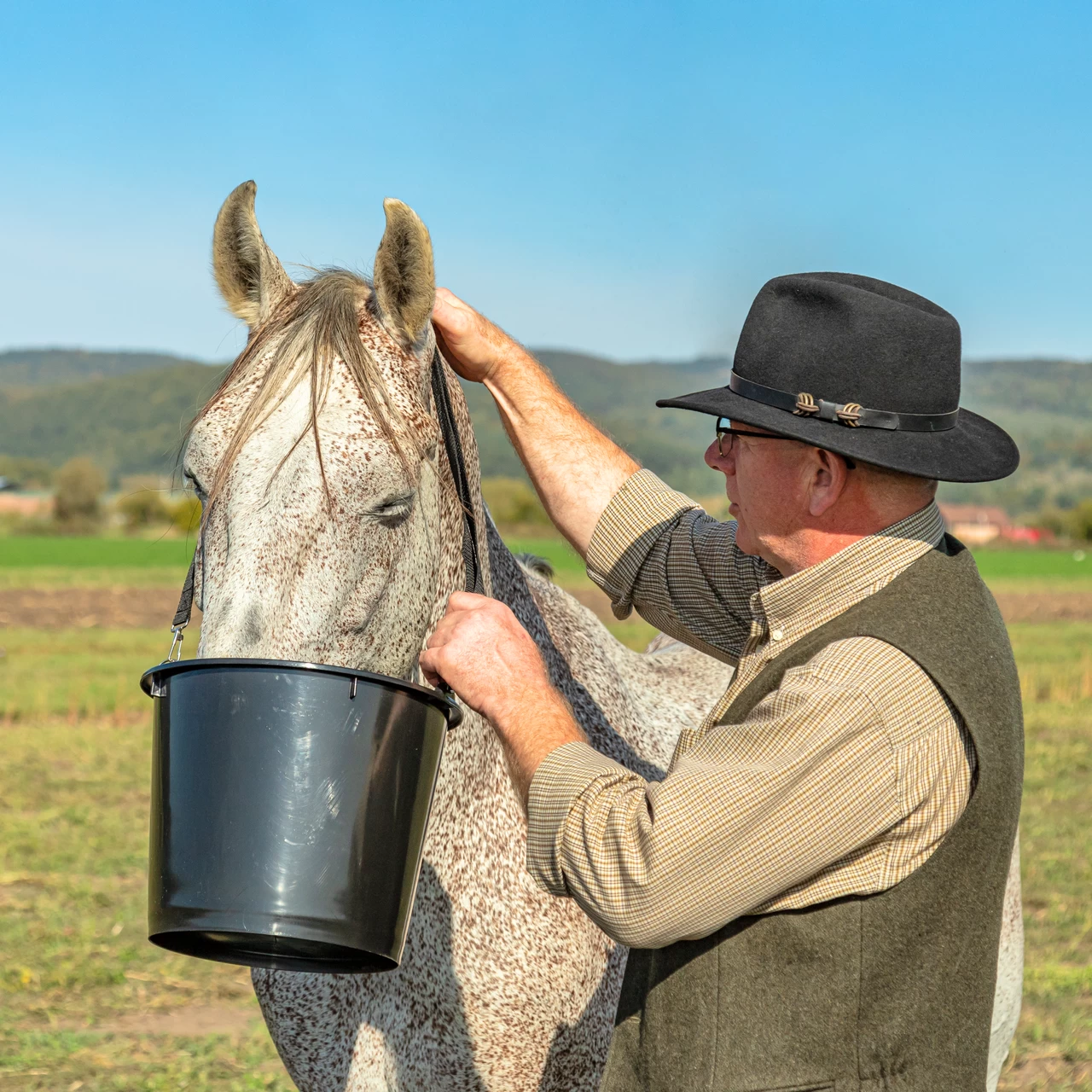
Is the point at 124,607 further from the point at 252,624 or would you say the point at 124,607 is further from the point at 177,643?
the point at 252,624

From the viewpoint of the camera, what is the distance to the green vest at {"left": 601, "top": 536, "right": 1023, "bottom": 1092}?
2.07 meters

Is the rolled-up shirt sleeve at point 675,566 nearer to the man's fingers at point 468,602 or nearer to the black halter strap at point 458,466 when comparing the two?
the black halter strap at point 458,466

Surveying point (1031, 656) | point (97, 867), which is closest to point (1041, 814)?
point (97, 867)

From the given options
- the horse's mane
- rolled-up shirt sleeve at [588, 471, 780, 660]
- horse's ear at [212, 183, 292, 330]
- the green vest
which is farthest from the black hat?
horse's ear at [212, 183, 292, 330]

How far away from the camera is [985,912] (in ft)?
7.09

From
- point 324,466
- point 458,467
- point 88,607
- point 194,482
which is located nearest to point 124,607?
point 88,607

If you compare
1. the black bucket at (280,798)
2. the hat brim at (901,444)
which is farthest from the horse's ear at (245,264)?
the hat brim at (901,444)

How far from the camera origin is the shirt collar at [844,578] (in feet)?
7.34

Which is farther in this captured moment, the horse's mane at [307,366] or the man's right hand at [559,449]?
the man's right hand at [559,449]

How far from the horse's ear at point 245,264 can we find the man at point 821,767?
3.06 feet

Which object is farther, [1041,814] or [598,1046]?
[1041,814]

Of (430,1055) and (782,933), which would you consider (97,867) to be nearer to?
(430,1055)

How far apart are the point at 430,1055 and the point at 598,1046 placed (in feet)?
1.49

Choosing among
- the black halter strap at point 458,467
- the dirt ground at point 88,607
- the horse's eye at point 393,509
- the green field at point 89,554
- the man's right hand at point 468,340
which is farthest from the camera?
the green field at point 89,554
